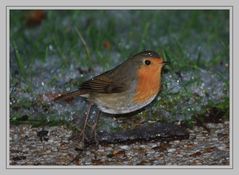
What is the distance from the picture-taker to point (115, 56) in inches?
229

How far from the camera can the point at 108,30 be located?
20.7ft

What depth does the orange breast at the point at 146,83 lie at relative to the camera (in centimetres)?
460

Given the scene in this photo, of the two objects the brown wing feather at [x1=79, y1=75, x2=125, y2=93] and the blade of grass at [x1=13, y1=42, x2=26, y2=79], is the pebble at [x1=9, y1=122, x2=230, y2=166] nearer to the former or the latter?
the brown wing feather at [x1=79, y1=75, x2=125, y2=93]

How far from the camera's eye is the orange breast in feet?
15.1

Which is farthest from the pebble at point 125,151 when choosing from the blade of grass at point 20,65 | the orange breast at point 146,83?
the blade of grass at point 20,65

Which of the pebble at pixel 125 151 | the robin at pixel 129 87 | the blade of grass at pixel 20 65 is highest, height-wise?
the blade of grass at pixel 20 65

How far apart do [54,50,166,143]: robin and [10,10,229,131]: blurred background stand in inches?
9.4

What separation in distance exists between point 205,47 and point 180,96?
42.4 inches

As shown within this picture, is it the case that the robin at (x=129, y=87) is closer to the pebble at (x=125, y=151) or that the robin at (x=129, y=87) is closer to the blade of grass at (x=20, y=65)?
the pebble at (x=125, y=151)

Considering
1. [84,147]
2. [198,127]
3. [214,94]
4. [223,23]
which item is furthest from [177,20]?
[84,147]

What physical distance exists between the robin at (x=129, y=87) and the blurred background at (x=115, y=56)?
9.4 inches

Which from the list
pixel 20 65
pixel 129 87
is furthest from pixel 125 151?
pixel 20 65

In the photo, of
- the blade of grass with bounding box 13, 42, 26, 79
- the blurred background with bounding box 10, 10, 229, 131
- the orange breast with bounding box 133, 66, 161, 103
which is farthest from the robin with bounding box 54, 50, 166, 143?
the blade of grass with bounding box 13, 42, 26, 79

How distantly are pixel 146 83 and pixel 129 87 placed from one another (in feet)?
0.41
